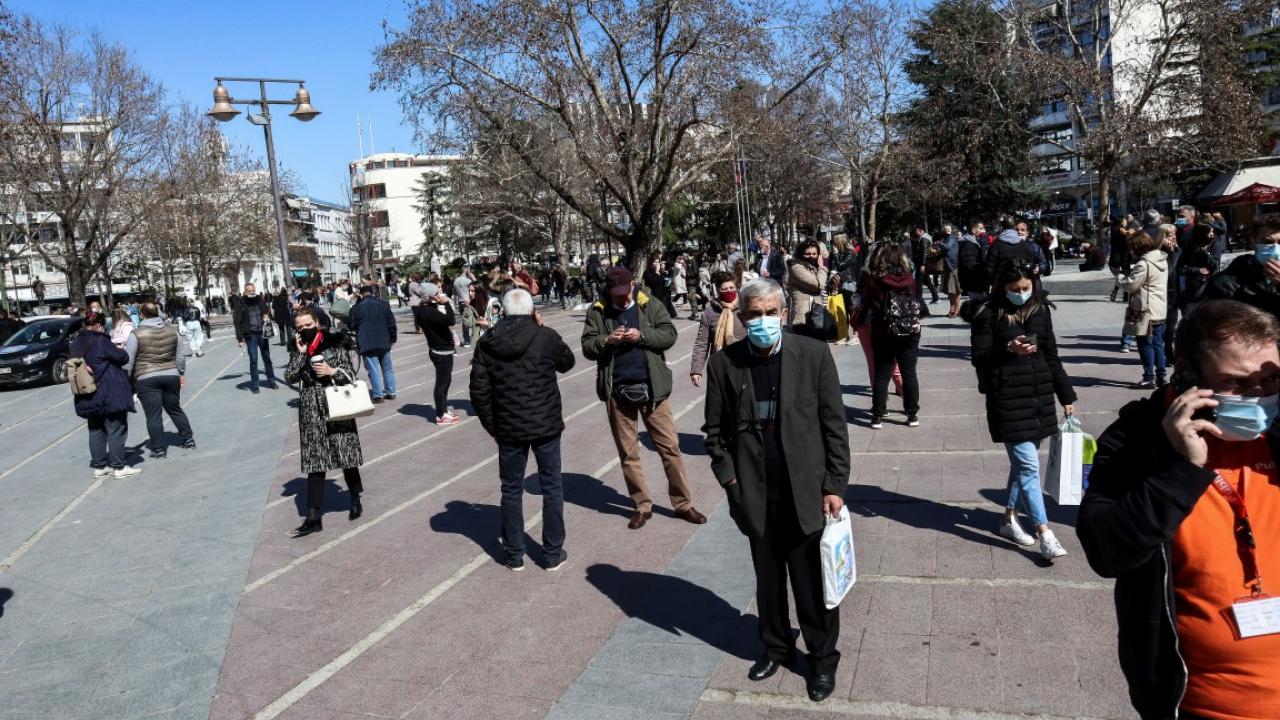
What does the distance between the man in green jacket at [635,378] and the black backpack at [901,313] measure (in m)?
2.87

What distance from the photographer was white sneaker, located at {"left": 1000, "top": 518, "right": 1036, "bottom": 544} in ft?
18.4

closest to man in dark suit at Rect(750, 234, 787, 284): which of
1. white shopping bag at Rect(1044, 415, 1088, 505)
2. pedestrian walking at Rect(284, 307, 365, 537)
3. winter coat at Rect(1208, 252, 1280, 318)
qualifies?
pedestrian walking at Rect(284, 307, 365, 537)

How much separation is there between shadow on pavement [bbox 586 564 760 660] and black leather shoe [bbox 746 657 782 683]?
23 cm

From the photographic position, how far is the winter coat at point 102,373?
9883 millimetres

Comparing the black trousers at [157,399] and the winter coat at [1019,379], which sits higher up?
the winter coat at [1019,379]

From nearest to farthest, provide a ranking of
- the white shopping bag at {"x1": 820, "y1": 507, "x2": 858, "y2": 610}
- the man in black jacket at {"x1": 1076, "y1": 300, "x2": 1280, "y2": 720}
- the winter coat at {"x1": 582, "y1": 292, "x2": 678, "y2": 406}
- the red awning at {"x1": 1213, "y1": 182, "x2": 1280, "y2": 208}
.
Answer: the man in black jacket at {"x1": 1076, "y1": 300, "x2": 1280, "y2": 720} < the white shopping bag at {"x1": 820, "y1": 507, "x2": 858, "y2": 610} < the winter coat at {"x1": 582, "y1": 292, "x2": 678, "y2": 406} < the red awning at {"x1": 1213, "y1": 182, "x2": 1280, "y2": 208}

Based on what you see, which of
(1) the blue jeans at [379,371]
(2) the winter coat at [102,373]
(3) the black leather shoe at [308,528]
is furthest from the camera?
(1) the blue jeans at [379,371]

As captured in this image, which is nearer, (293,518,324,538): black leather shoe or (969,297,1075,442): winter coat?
(969,297,1075,442): winter coat

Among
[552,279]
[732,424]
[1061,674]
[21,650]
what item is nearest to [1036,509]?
[1061,674]

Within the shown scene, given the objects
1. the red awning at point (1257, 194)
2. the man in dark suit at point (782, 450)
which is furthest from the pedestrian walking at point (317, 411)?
the red awning at point (1257, 194)

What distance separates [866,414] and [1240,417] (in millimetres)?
7879

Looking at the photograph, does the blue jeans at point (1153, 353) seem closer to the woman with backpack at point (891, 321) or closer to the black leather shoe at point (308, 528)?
the woman with backpack at point (891, 321)

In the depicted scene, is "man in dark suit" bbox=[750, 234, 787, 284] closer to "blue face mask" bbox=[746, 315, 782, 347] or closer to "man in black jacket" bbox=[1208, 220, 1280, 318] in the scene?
"man in black jacket" bbox=[1208, 220, 1280, 318]

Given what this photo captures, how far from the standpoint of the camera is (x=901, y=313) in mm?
8766
